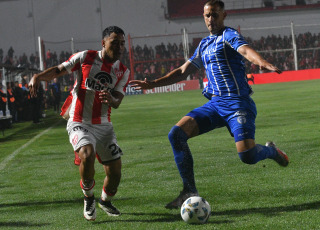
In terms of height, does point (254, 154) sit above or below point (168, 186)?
above

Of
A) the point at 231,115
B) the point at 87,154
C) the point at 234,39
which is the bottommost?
the point at 87,154

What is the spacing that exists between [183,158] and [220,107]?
0.71 metres

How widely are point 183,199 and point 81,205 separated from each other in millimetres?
1414

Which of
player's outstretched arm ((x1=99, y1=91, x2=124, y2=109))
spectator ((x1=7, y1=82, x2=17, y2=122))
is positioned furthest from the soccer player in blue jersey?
spectator ((x1=7, y1=82, x2=17, y2=122))

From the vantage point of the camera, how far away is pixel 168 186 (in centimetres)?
776

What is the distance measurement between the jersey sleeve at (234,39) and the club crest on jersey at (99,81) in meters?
1.36

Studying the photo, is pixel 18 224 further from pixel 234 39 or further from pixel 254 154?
pixel 234 39

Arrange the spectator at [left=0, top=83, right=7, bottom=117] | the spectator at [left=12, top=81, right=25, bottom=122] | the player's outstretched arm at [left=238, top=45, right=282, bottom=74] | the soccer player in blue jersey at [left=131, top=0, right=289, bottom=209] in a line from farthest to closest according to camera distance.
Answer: the spectator at [left=12, top=81, right=25, bottom=122] → the spectator at [left=0, top=83, right=7, bottom=117] → the soccer player in blue jersey at [left=131, top=0, right=289, bottom=209] → the player's outstretched arm at [left=238, top=45, right=282, bottom=74]

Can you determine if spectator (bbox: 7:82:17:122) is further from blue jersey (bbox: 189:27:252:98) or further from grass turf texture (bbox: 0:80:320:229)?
blue jersey (bbox: 189:27:252:98)

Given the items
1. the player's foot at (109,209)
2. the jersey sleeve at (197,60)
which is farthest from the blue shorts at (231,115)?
the player's foot at (109,209)

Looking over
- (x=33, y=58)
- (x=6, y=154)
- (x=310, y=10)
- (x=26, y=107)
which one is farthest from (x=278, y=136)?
(x=310, y=10)

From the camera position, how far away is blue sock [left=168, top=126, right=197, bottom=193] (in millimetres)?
6286

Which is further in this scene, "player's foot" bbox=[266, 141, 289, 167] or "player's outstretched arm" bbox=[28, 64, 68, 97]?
"player's foot" bbox=[266, 141, 289, 167]

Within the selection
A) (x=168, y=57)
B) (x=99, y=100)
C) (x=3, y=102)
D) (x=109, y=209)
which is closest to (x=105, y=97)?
(x=99, y=100)
